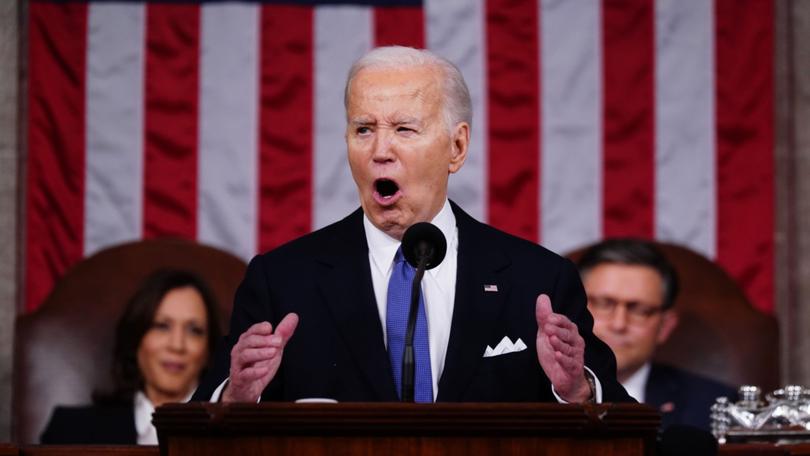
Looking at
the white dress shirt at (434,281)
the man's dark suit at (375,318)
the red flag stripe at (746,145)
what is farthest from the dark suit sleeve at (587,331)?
the red flag stripe at (746,145)

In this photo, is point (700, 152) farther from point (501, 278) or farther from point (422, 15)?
point (501, 278)

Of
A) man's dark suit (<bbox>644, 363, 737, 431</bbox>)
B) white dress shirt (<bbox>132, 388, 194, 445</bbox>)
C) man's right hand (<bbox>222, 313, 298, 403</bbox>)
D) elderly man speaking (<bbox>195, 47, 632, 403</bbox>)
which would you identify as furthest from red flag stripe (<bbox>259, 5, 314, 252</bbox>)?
man's right hand (<bbox>222, 313, 298, 403</bbox>)

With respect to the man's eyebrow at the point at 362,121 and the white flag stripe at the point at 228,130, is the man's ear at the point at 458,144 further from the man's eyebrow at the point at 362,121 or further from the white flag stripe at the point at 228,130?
the white flag stripe at the point at 228,130

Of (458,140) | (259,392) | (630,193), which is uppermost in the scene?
(630,193)

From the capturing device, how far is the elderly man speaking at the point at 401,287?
3154 millimetres

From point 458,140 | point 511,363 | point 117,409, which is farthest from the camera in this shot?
point 117,409

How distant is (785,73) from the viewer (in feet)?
20.7

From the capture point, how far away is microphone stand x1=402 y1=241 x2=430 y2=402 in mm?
2674

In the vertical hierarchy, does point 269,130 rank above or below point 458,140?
above

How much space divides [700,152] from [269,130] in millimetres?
1937

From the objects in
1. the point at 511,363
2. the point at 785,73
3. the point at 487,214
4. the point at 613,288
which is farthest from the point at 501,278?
the point at 785,73

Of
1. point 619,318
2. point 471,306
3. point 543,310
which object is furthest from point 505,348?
point 619,318

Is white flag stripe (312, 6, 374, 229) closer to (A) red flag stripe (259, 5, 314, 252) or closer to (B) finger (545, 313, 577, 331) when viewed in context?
(A) red flag stripe (259, 5, 314, 252)

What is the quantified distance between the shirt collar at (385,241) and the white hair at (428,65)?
23 cm
